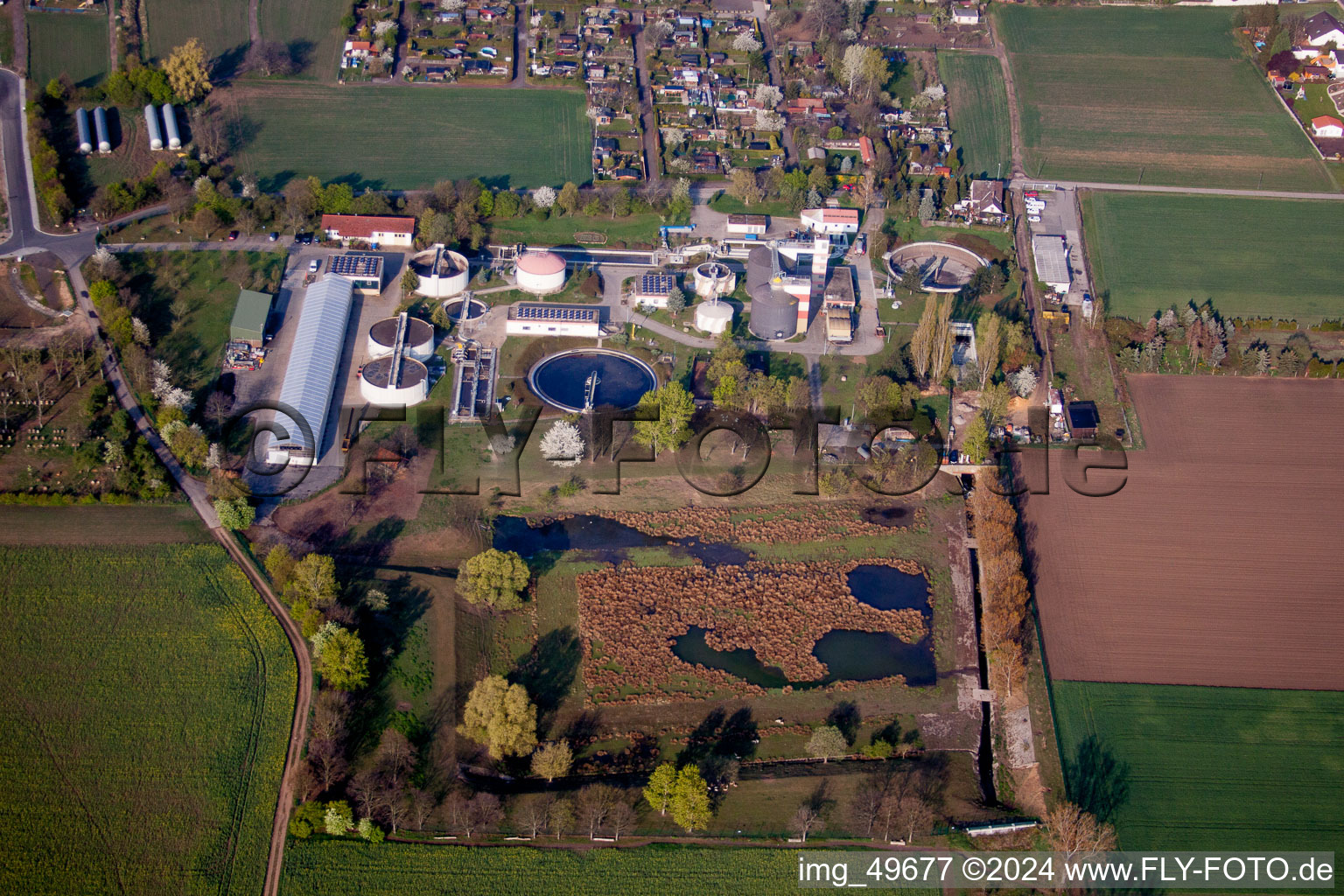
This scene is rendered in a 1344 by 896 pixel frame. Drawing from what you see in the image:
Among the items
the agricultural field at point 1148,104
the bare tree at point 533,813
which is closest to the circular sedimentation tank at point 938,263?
the agricultural field at point 1148,104

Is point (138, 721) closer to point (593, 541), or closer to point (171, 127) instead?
point (593, 541)

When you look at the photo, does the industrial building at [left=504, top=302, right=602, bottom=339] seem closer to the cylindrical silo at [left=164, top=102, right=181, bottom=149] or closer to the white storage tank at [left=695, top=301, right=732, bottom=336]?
the white storage tank at [left=695, top=301, right=732, bottom=336]

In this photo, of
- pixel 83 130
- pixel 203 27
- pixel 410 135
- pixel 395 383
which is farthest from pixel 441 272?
pixel 203 27

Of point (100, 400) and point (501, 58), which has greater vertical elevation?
point (501, 58)

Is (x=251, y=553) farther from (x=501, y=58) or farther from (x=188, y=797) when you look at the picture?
(x=501, y=58)

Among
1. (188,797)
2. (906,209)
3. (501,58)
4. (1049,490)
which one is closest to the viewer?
(188,797)

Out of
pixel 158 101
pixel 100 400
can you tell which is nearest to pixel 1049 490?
pixel 100 400
